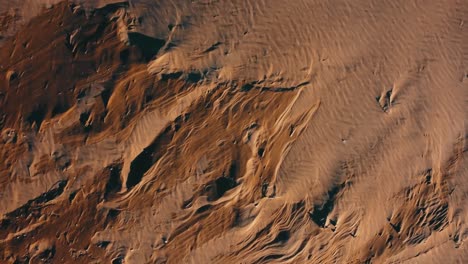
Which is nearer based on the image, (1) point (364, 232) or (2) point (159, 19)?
(2) point (159, 19)

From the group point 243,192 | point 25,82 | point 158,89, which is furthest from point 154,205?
point 25,82

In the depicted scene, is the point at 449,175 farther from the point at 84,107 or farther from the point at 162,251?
the point at 84,107

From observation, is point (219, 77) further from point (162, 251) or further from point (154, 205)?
point (162, 251)

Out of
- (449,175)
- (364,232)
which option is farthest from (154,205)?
(449,175)

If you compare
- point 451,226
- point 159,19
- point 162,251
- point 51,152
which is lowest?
point 451,226

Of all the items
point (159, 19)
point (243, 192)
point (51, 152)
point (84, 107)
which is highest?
point (159, 19)

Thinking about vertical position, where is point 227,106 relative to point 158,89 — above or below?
below
